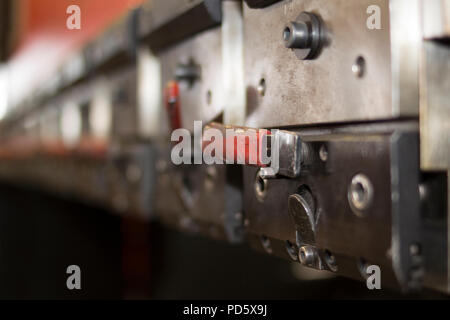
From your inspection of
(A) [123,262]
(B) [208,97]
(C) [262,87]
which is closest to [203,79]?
(B) [208,97]

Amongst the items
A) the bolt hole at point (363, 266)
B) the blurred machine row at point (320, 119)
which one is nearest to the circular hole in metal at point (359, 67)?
the blurred machine row at point (320, 119)

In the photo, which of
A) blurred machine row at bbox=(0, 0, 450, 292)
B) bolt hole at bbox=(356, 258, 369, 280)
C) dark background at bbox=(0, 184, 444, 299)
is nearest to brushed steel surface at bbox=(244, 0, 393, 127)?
blurred machine row at bbox=(0, 0, 450, 292)

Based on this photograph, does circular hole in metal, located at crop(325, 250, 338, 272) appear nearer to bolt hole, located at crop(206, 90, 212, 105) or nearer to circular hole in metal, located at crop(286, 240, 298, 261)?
circular hole in metal, located at crop(286, 240, 298, 261)

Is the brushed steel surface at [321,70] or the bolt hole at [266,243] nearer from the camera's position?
the brushed steel surface at [321,70]

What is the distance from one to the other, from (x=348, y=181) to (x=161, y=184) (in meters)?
0.51

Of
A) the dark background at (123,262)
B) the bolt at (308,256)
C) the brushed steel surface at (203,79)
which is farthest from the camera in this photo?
the dark background at (123,262)

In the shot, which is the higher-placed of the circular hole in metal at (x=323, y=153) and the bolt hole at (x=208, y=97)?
A: the bolt hole at (x=208, y=97)

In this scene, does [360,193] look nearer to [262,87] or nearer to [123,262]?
[262,87]

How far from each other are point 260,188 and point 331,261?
0.13 m

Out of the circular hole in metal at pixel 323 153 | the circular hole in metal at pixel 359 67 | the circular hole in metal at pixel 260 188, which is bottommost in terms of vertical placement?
the circular hole in metal at pixel 260 188

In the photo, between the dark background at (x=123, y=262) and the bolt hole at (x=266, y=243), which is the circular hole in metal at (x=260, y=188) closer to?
the bolt hole at (x=266, y=243)

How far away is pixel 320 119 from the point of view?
47 cm

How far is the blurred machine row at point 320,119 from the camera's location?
0.38 metres

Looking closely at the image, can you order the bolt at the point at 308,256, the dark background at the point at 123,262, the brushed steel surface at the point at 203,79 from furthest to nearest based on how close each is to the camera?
the dark background at the point at 123,262, the brushed steel surface at the point at 203,79, the bolt at the point at 308,256
